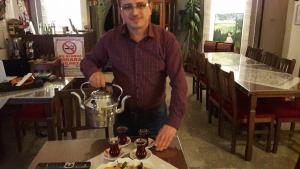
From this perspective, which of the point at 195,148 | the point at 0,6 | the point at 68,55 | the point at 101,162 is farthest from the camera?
the point at 68,55

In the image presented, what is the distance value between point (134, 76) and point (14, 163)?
1715mm

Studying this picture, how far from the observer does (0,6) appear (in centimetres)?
351

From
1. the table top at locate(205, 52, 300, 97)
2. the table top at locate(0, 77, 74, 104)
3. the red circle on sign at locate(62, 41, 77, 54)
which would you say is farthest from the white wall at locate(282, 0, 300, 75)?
the table top at locate(0, 77, 74, 104)

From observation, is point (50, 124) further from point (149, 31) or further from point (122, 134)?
point (149, 31)

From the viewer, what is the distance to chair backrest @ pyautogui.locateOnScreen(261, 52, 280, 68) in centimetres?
343

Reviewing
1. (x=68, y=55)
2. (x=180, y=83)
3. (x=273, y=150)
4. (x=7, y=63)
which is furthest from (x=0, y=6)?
(x=273, y=150)

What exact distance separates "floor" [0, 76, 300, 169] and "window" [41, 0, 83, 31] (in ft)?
9.25

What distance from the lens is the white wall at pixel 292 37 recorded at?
4.42m

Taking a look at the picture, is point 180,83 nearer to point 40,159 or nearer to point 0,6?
point 40,159

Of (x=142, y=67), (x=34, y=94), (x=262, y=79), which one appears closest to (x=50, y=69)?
(x=34, y=94)

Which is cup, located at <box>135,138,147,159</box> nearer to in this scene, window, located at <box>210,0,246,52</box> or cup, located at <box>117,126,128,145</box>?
cup, located at <box>117,126,128,145</box>

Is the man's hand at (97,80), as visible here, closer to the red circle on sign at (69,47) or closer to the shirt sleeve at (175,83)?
the shirt sleeve at (175,83)

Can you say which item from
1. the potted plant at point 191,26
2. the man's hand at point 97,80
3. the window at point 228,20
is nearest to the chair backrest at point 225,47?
the potted plant at point 191,26

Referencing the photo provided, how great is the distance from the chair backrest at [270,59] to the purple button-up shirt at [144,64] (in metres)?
2.41
